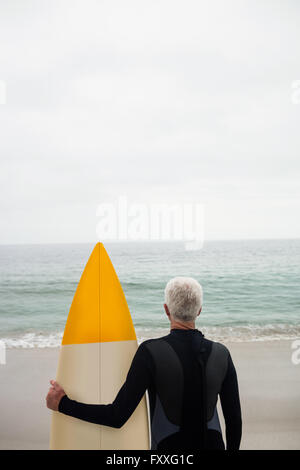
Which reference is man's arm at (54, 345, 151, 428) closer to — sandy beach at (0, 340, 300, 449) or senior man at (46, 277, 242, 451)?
senior man at (46, 277, 242, 451)

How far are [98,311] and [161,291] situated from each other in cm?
1139

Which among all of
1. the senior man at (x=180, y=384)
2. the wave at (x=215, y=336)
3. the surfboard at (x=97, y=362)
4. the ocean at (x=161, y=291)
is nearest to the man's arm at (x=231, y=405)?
the senior man at (x=180, y=384)

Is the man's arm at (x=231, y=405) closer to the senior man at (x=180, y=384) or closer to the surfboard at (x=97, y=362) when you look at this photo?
the senior man at (x=180, y=384)

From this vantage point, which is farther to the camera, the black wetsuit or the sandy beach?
the sandy beach

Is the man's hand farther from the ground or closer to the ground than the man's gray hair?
closer to the ground

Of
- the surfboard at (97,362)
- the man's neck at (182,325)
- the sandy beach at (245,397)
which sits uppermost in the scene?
the man's neck at (182,325)

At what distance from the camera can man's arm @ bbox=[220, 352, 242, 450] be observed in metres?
1.08

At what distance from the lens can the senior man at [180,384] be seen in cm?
102

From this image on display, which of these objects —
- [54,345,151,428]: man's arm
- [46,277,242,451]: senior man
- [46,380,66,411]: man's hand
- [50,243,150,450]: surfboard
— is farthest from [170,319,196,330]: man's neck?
[50,243,150,450]: surfboard

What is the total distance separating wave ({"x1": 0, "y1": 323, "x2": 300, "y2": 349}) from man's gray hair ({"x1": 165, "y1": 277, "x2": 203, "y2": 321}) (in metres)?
5.02

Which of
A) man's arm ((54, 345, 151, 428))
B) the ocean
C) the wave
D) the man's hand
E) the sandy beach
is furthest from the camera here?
the ocean

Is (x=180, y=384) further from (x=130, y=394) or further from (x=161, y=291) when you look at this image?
(x=161, y=291)

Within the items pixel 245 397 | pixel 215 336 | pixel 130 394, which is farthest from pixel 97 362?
pixel 215 336

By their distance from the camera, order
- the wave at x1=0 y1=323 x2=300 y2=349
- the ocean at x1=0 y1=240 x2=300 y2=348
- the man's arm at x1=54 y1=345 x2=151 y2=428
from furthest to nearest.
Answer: the ocean at x1=0 y1=240 x2=300 y2=348 → the wave at x1=0 y1=323 x2=300 y2=349 → the man's arm at x1=54 y1=345 x2=151 y2=428
